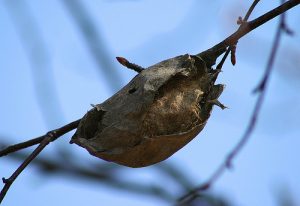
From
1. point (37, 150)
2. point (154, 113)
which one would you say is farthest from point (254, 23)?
point (37, 150)

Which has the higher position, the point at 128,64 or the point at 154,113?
the point at 128,64

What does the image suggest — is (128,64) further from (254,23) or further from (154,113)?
(254,23)

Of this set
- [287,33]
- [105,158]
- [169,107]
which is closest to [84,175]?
[105,158]

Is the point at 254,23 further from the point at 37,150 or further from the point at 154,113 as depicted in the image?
the point at 37,150

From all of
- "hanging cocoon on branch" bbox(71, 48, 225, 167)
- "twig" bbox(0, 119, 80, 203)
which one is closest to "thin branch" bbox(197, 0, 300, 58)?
"hanging cocoon on branch" bbox(71, 48, 225, 167)

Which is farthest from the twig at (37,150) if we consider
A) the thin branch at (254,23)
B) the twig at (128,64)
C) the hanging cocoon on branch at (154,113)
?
the thin branch at (254,23)

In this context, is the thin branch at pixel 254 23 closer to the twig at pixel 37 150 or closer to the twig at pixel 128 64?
the twig at pixel 128 64

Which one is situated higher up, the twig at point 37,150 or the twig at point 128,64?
the twig at point 128,64

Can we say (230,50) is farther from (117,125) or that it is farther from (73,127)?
(73,127)

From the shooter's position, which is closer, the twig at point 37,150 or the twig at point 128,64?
the twig at point 37,150

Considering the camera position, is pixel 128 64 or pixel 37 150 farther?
pixel 128 64
